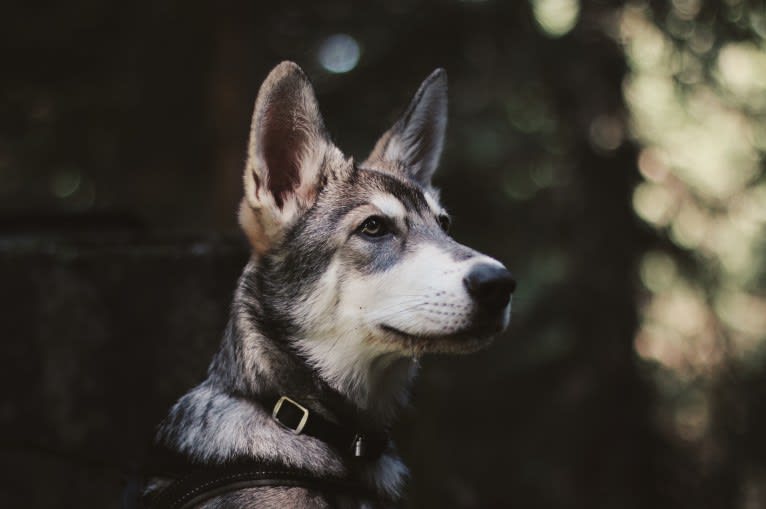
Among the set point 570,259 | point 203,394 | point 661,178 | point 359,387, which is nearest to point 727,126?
point 661,178

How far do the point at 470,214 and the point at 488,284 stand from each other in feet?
15.9

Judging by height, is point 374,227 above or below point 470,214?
above

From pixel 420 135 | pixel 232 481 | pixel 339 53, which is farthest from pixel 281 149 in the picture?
pixel 339 53

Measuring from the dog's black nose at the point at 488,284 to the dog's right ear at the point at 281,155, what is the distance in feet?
3.04

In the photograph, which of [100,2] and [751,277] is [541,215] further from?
[100,2]

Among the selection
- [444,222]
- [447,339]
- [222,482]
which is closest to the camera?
[222,482]

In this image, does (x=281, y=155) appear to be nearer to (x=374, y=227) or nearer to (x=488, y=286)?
(x=374, y=227)

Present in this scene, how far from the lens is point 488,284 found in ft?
7.84

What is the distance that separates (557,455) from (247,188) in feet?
20.2

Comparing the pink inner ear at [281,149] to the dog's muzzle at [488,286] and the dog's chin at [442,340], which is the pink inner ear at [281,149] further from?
the dog's muzzle at [488,286]

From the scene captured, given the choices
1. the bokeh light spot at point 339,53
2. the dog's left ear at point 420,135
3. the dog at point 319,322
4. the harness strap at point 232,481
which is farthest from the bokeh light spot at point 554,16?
the harness strap at point 232,481

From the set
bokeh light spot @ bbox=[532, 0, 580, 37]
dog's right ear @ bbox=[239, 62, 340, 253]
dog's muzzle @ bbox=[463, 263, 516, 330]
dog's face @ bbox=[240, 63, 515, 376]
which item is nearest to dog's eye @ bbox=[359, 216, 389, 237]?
dog's face @ bbox=[240, 63, 515, 376]

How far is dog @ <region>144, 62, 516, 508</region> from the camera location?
8.04 feet

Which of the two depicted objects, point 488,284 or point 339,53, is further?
point 339,53
